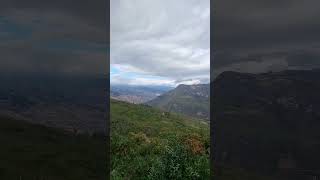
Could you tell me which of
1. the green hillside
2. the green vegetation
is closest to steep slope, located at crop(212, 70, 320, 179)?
the green hillside

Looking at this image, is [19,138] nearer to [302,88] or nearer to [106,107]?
[106,107]

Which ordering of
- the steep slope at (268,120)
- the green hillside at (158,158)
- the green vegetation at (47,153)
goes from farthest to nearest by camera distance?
the green hillside at (158,158) < the steep slope at (268,120) < the green vegetation at (47,153)

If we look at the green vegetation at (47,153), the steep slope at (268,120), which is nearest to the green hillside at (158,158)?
the steep slope at (268,120)

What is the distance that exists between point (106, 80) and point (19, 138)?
2793mm

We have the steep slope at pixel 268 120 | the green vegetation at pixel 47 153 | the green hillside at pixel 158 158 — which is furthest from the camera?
the green hillside at pixel 158 158

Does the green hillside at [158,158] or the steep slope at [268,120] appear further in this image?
the green hillside at [158,158]

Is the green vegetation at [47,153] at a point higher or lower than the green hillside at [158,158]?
higher

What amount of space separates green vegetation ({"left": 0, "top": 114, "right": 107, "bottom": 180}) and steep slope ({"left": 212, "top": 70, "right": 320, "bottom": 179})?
3822 millimetres

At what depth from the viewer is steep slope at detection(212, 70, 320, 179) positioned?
13055 millimetres

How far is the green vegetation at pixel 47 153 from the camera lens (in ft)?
37.4

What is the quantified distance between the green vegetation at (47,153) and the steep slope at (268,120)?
12.5ft

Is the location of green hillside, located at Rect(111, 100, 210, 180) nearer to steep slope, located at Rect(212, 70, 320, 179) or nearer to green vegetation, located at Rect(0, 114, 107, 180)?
steep slope, located at Rect(212, 70, 320, 179)

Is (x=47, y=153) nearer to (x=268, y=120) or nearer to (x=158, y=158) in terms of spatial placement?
(x=158, y=158)

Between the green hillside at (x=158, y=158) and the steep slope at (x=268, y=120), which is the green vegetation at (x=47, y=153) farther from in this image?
the steep slope at (x=268, y=120)
